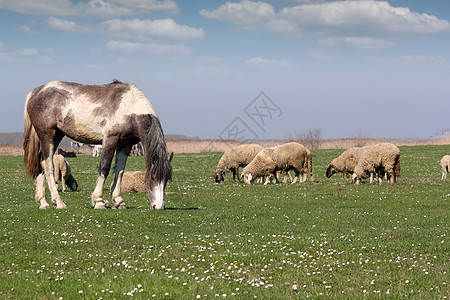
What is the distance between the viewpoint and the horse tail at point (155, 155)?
1590cm

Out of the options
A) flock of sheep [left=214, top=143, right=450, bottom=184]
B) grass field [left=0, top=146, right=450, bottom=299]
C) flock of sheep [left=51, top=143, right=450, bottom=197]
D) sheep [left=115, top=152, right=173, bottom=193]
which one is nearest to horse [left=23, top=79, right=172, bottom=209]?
grass field [left=0, top=146, right=450, bottom=299]

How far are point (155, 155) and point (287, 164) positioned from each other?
1852 cm

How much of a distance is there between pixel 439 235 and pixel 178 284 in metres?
7.79

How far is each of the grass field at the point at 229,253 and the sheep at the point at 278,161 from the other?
41.3 ft

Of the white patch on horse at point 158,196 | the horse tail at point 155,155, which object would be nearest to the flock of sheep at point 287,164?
the white patch on horse at point 158,196

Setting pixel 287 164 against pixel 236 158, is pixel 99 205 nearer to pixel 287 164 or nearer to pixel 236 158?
pixel 287 164

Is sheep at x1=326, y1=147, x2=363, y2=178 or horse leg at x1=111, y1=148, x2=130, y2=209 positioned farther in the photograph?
sheep at x1=326, y1=147, x2=363, y2=178

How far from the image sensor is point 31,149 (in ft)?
59.7

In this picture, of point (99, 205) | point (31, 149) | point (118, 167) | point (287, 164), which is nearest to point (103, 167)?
point (118, 167)

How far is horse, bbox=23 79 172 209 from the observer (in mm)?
16156

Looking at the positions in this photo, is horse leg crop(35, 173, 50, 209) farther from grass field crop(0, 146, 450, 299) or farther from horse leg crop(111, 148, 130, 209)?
horse leg crop(111, 148, 130, 209)

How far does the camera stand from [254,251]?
36.9 ft

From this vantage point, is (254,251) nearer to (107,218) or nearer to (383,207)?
(107,218)

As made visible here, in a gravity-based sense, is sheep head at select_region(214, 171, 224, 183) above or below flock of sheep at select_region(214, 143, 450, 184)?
below
